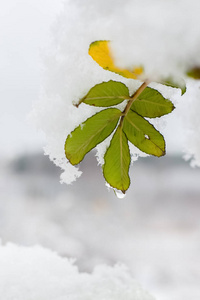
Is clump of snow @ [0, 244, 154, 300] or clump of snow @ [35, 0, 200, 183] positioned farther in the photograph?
clump of snow @ [0, 244, 154, 300]

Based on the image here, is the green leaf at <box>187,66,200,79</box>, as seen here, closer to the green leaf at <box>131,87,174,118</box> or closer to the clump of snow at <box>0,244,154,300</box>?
the green leaf at <box>131,87,174,118</box>

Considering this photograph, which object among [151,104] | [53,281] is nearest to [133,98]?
[151,104]

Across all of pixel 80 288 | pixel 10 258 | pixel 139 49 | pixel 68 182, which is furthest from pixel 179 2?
pixel 10 258

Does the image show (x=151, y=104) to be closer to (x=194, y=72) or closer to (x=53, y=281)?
(x=194, y=72)

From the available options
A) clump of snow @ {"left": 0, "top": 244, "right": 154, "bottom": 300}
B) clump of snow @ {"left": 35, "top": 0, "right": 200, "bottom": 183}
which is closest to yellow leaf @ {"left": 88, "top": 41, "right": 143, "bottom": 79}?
clump of snow @ {"left": 35, "top": 0, "right": 200, "bottom": 183}

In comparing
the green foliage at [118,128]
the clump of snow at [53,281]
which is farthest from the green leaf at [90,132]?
the clump of snow at [53,281]

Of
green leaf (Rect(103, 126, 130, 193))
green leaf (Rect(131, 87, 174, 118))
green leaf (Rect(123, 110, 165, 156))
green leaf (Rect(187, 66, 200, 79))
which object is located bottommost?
green leaf (Rect(187, 66, 200, 79))
